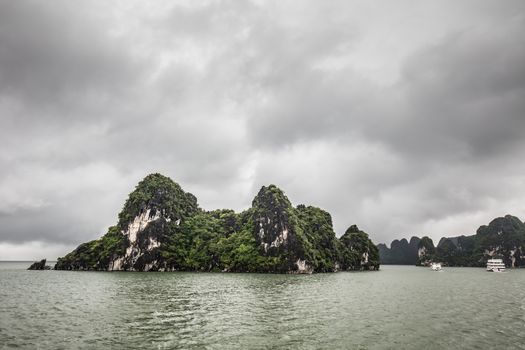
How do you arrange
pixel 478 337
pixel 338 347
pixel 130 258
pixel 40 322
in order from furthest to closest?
1. pixel 130 258
2. pixel 40 322
3. pixel 478 337
4. pixel 338 347

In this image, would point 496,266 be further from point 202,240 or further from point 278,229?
point 202,240

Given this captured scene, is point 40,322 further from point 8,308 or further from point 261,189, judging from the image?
point 261,189

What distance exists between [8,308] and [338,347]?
33.5m

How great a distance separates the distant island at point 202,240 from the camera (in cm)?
12150

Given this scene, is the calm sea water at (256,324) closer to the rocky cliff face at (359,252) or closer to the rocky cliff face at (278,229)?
the rocky cliff face at (278,229)

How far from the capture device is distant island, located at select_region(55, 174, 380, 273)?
399 ft

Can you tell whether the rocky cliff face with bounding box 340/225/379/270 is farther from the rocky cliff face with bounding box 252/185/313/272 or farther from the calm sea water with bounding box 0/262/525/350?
the calm sea water with bounding box 0/262/525/350

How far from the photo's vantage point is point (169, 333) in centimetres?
2230

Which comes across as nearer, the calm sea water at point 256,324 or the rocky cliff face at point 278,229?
the calm sea water at point 256,324

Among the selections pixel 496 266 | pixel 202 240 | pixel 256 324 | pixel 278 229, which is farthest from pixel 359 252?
pixel 256 324

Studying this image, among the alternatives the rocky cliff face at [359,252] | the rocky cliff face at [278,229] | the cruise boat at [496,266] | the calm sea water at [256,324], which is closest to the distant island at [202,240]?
the rocky cliff face at [278,229]

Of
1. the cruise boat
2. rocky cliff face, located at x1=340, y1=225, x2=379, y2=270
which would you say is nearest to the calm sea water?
the cruise boat

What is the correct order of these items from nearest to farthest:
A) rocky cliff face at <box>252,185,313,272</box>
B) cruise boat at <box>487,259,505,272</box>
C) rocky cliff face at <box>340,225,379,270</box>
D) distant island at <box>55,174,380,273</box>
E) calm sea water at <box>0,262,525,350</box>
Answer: calm sea water at <box>0,262,525,350</box> < rocky cliff face at <box>252,185,313,272</box> < distant island at <box>55,174,380,273</box> < cruise boat at <box>487,259,505,272</box> < rocky cliff face at <box>340,225,379,270</box>

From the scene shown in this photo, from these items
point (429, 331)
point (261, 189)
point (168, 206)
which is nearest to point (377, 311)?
point (429, 331)
